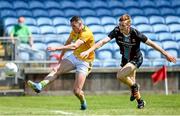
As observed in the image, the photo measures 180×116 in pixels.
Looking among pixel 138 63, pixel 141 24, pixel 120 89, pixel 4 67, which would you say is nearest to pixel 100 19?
pixel 141 24

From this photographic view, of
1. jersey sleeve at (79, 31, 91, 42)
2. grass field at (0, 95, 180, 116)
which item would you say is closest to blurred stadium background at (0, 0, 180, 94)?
grass field at (0, 95, 180, 116)

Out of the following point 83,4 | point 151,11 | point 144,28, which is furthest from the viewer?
point 151,11

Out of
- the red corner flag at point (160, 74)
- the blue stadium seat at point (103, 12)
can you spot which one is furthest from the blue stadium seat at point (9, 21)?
the red corner flag at point (160, 74)

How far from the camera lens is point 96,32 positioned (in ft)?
94.3

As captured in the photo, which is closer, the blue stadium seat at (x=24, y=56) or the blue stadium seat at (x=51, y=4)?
the blue stadium seat at (x=24, y=56)

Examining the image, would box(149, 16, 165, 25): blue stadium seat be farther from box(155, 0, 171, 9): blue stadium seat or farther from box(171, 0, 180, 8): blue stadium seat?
box(171, 0, 180, 8): blue stadium seat

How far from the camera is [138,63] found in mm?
15914

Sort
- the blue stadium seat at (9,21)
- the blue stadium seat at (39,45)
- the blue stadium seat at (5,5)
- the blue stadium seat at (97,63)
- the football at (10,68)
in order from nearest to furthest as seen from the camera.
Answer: the football at (10,68), the blue stadium seat at (97,63), the blue stadium seat at (39,45), the blue stadium seat at (9,21), the blue stadium seat at (5,5)

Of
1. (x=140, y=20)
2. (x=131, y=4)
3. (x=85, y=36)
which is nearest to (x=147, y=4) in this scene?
(x=131, y=4)

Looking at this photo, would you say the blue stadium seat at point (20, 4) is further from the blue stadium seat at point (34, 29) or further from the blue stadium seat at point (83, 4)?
the blue stadium seat at point (83, 4)

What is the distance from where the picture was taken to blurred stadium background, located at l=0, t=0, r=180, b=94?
24062 millimetres

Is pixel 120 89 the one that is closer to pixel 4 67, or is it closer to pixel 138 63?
pixel 4 67

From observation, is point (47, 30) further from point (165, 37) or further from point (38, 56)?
point (165, 37)

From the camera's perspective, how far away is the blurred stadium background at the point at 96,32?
24.1 meters
